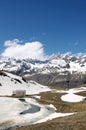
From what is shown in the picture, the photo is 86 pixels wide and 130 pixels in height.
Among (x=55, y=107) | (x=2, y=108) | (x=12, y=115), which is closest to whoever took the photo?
(x=12, y=115)

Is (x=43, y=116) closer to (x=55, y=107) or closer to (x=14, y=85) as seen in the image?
(x=55, y=107)

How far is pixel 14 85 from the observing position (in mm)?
172375

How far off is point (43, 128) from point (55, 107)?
4383 centimetres

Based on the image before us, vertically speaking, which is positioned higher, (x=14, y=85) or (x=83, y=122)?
(x=14, y=85)

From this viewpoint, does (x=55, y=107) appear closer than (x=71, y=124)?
No

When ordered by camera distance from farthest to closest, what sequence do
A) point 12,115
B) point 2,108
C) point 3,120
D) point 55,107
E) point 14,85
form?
1. point 14,85
2. point 55,107
3. point 2,108
4. point 12,115
5. point 3,120

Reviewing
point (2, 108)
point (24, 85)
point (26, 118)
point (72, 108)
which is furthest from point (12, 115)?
point (24, 85)

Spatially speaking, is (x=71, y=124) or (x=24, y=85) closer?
(x=71, y=124)

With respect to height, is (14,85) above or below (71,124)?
above

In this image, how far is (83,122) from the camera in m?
51.8

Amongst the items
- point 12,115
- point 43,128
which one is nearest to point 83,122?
point 43,128

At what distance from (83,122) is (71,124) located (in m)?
2.16

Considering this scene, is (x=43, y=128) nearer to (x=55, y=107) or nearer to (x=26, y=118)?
(x=26, y=118)

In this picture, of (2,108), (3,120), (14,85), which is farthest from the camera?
(14,85)
